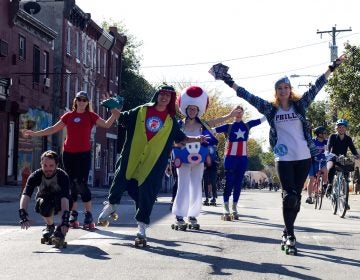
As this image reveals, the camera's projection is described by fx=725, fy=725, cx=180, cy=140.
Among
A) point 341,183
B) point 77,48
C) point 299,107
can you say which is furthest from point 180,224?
point 77,48

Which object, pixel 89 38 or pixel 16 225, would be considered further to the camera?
pixel 89 38

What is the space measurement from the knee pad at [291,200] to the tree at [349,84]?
21.3m

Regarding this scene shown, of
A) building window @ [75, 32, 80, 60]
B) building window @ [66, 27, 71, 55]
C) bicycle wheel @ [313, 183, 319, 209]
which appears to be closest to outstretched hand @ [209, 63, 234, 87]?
bicycle wheel @ [313, 183, 319, 209]

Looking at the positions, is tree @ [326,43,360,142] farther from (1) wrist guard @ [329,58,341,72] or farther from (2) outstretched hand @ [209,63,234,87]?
(2) outstretched hand @ [209,63,234,87]

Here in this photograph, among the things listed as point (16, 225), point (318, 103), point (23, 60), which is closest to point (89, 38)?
point (23, 60)

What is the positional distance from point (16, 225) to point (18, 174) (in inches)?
813

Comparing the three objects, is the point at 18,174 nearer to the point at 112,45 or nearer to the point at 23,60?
the point at 23,60

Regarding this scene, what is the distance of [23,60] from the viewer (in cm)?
3081

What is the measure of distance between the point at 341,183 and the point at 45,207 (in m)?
7.36

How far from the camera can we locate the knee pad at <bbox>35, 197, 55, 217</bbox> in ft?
25.7

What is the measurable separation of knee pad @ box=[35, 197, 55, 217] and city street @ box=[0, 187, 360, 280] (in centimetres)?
36

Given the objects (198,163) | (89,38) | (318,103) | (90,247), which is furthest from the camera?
(318,103)

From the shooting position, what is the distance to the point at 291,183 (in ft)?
25.6

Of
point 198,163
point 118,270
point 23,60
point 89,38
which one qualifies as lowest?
point 118,270
